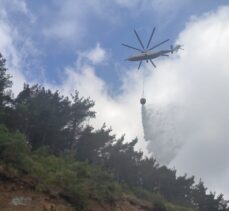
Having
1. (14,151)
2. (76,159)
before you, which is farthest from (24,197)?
(76,159)

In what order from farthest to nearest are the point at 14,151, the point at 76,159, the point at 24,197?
the point at 76,159, the point at 14,151, the point at 24,197

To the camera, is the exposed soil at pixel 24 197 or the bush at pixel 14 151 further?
the bush at pixel 14 151

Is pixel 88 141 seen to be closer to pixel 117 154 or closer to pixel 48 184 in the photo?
pixel 117 154

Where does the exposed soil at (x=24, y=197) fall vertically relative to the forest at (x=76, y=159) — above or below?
below

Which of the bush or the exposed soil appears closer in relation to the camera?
the exposed soil

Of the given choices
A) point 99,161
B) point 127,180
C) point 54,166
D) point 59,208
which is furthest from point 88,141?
point 59,208

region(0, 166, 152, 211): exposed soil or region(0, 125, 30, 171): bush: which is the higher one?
region(0, 125, 30, 171): bush

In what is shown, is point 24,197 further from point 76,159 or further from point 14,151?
point 76,159

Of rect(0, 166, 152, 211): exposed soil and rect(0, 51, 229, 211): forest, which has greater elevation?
rect(0, 51, 229, 211): forest
